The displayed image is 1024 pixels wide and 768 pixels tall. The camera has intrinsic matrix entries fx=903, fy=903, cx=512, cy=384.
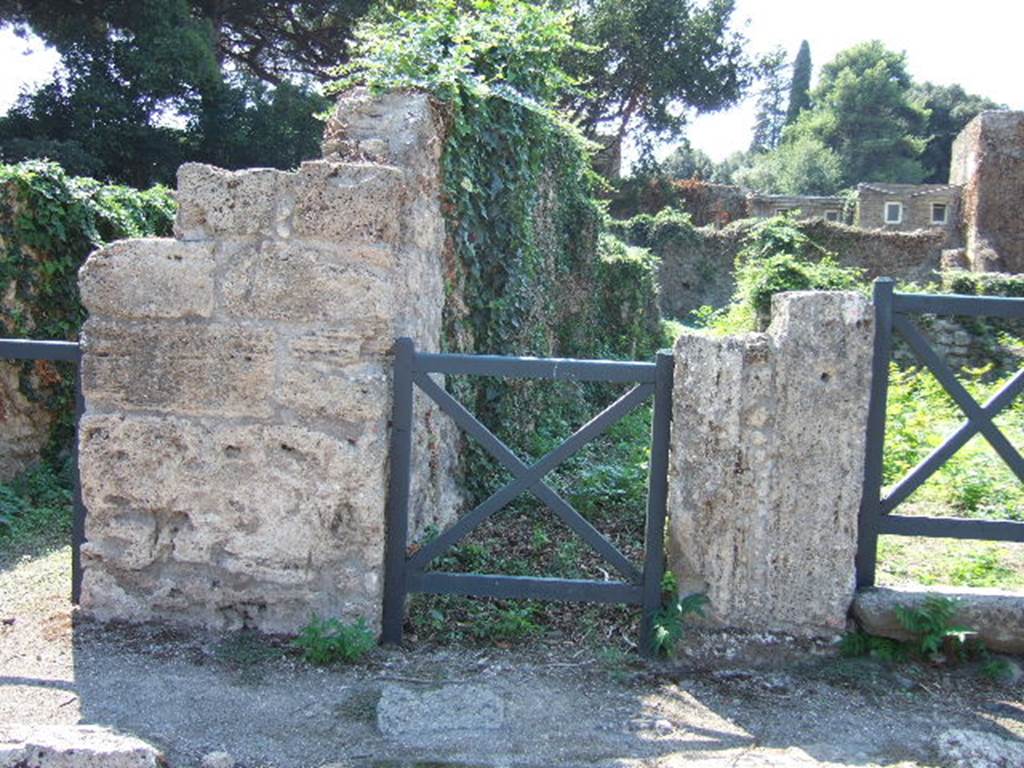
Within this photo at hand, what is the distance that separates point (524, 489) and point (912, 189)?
90.0 ft

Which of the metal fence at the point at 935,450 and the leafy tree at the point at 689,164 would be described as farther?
the leafy tree at the point at 689,164

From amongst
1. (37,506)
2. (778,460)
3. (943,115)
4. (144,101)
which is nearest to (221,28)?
(144,101)

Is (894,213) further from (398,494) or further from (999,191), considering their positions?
(398,494)

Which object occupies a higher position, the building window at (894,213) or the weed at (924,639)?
the building window at (894,213)

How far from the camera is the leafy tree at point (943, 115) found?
4500 centimetres

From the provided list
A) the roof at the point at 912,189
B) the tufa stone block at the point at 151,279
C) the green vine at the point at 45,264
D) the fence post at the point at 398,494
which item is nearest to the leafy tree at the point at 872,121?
the roof at the point at 912,189

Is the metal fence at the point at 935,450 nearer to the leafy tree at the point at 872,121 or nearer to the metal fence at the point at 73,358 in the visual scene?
the metal fence at the point at 73,358

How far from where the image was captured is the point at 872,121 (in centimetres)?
4497

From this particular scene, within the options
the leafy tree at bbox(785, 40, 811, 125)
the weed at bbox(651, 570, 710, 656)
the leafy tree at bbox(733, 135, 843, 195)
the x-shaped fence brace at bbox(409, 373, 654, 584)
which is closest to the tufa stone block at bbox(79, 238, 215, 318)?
the x-shaped fence brace at bbox(409, 373, 654, 584)

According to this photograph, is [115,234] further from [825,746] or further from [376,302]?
[825,746]

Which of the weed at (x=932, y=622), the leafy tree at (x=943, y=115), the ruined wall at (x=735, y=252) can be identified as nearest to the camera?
the weed at (x=932, y=622)

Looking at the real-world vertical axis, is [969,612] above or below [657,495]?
below

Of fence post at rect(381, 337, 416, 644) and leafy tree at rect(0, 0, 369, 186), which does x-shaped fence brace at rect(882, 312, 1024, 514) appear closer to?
fence post at rect(381, 337, 416, 644)

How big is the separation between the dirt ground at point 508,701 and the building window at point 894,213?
27.2 metres
